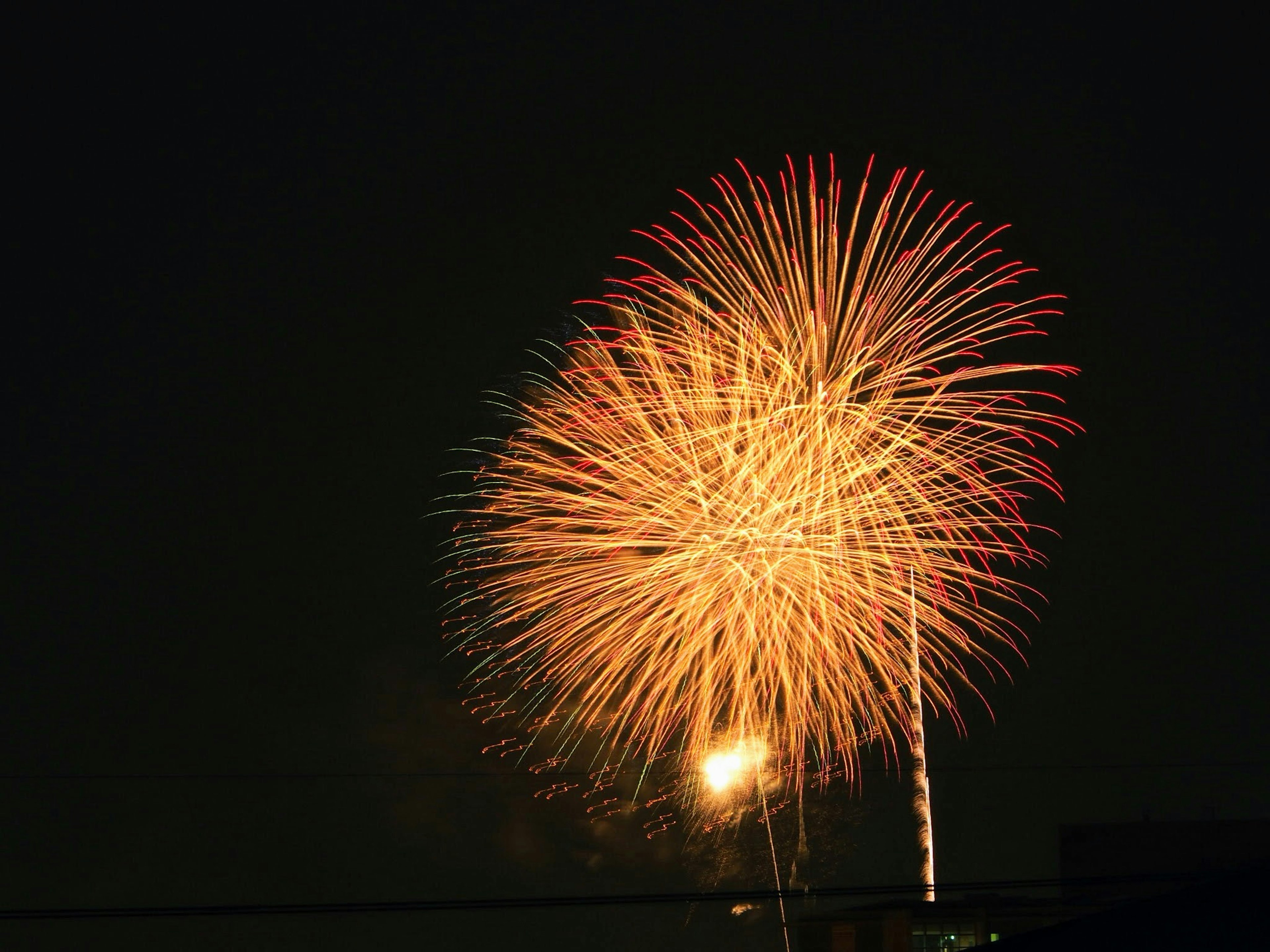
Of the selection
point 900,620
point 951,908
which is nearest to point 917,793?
point 951,908

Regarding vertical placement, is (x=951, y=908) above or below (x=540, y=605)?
below

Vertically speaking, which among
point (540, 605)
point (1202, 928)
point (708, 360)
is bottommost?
point (1202, 928)

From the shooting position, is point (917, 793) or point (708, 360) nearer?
point (708, 360)

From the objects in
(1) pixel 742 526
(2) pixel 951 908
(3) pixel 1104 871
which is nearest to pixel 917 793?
(2) pixel 951 908

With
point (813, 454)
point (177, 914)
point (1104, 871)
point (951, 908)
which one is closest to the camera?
point (177, 914)

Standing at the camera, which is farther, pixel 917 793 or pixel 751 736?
pixel 917 793

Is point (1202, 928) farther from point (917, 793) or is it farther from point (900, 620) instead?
point (917, 793)

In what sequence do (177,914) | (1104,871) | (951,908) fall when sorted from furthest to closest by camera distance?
1. (1104,871)
2. (951,908)
3. (177,914)

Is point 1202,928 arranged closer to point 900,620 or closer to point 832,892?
point 832,892

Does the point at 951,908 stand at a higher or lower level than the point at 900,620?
lower
